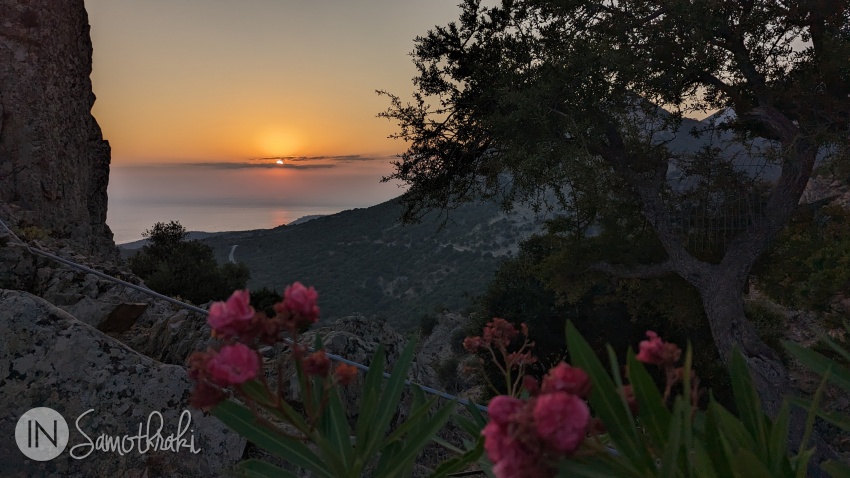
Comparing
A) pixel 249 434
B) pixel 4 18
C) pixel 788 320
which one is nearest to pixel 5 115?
pixel 4 18

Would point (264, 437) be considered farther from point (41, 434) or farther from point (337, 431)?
point (41, 434)

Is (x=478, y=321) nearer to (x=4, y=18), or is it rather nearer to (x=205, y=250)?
(x=205, y=250)

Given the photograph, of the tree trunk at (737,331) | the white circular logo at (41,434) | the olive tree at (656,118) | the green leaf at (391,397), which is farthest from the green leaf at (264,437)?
the tree trunk at (737,331)

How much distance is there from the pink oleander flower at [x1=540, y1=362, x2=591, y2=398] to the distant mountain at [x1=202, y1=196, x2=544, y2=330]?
134 feet

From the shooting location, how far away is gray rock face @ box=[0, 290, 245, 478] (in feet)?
10.6

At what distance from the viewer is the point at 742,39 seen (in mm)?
13320

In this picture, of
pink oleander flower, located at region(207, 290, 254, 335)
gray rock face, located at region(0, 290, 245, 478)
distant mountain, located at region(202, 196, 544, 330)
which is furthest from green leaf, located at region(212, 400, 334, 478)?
distant mountain, located at region(202, 196, 544, 330)

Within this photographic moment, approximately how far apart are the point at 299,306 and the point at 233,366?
0.25 m

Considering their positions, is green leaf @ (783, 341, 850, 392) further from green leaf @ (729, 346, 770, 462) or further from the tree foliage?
the tree foliage

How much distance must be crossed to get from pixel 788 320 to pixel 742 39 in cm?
2084

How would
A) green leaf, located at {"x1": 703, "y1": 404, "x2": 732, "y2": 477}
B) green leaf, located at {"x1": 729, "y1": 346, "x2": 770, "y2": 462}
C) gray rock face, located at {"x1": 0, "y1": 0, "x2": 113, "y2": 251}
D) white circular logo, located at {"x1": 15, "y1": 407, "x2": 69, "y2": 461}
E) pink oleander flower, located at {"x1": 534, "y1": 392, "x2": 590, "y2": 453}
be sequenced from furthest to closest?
gray rock face, located at {"x1": 0, "y1": 0, "x2": 113, "y2": 251}, white circular logo, located at {"x1": 15, "y1": 407, "x2": 69, "y2": 461}, green leaf, located at {"x1": 729, "y1": 346, "x2": 770, "y2": 462}, green leaf, located at {"x1": 703, "y1": 404, "x2": 732, "y2": 477}, pink oleander flower, located at {"x1": 534, "y1": 392, "x2": 590, "y2": 453}

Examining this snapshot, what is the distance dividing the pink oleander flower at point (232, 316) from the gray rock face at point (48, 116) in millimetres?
11177

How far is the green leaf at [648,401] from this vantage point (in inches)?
55.2

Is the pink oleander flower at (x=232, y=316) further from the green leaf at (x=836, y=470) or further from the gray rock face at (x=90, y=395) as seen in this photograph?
the gray rock face at (x=90, y=395)
